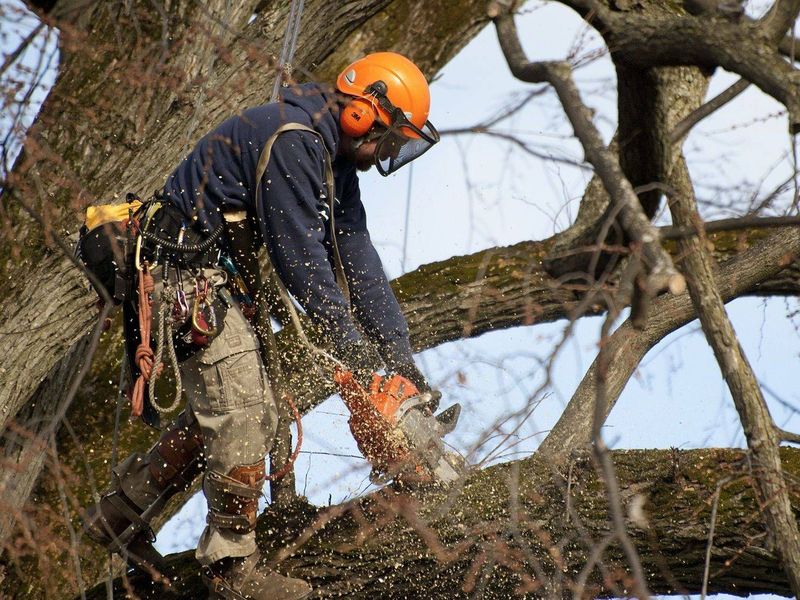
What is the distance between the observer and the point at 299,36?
5.57 m

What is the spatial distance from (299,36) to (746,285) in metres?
2.57

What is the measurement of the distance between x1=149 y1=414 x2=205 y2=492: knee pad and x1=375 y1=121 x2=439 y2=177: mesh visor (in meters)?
1.25

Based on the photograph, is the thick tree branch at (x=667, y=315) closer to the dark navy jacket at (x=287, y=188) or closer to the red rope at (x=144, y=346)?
the dark navy jacket at (x=287, y=188)

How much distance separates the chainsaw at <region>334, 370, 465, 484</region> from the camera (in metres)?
3.74

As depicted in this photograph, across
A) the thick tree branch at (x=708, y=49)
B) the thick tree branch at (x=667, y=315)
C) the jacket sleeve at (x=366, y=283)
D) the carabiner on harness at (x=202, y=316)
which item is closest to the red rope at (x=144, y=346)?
the carabiner on harness at (x=202, y=316)

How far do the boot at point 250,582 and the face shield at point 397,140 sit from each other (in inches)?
61.1

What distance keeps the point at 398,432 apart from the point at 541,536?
61cm

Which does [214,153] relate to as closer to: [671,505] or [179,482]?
[179,482]

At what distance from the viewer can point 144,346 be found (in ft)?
12.5

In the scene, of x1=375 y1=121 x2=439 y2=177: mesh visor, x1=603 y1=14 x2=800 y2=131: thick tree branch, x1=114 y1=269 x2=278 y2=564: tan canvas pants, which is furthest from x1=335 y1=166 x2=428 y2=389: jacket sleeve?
x1=603 y1=14 x2=800 y2=131: thick tree branch

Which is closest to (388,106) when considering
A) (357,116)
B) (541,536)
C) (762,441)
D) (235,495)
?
(357,116)

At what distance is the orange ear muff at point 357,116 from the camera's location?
3.95m

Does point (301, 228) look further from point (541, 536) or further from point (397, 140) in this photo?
point (541, 536)

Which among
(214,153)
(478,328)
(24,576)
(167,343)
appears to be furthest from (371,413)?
(24,576)
